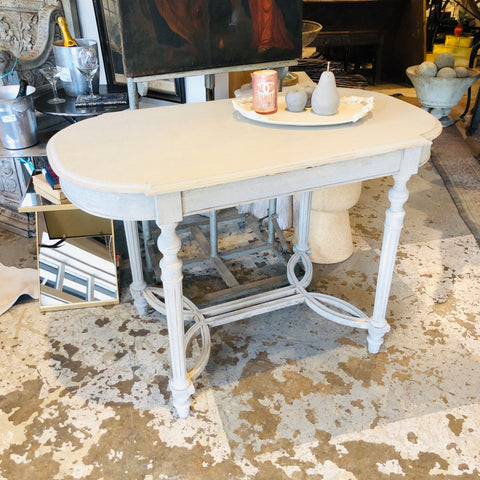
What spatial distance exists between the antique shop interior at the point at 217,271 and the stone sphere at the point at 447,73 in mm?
1361

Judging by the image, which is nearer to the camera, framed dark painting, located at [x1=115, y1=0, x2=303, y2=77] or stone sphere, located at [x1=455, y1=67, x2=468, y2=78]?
framed dark painting, located at [x1=115, y1=0, x2=303, y2=77]

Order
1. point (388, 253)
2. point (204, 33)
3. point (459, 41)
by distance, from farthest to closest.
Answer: point (459, 41)
point (204, 33)
point (388, 253)

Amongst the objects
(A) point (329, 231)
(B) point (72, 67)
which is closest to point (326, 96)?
(A) point (329, 231)

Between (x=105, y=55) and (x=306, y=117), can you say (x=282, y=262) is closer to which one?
(x=306, y=117)

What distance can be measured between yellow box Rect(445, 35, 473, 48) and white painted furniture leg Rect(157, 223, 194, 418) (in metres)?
5.64

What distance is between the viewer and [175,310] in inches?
56.5

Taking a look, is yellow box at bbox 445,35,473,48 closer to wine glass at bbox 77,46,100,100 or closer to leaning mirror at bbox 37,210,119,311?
wine glass at bbox 77,46,100,100

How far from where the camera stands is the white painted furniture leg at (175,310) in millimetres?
1313

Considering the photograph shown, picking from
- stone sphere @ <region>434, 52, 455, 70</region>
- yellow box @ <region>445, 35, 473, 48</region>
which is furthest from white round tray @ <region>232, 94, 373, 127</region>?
yellow box @ <region>445, 35, 473, 48</region>

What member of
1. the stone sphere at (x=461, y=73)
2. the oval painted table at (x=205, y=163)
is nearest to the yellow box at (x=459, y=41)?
the stone sphere at (x=461, y=73)

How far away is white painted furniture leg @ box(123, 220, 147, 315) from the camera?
1.83 meters

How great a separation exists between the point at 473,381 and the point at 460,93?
8.83 ft

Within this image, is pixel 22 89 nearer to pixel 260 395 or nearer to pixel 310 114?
pixel 310 114

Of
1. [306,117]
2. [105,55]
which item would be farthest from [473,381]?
[105,55]
